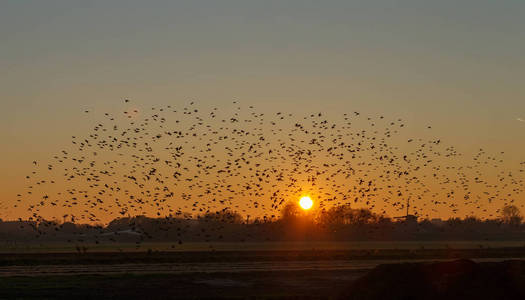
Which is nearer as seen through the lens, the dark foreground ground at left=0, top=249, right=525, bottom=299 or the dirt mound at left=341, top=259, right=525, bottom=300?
the dirt mound at left=341, top=259, right=525, bottom=300

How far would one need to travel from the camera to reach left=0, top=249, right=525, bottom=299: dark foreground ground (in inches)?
1297

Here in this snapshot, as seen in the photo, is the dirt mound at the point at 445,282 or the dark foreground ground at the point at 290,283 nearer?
the dirt mound at the point at 445,282

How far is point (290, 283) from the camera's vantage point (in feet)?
161

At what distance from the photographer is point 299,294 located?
141ft

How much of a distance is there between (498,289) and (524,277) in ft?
4.44

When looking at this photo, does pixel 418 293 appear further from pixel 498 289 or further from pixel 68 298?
pixel 68 298

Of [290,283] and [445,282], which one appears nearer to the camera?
[445,282]

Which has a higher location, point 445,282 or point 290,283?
point 445,282

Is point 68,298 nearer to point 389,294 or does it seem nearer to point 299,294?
point 299,294

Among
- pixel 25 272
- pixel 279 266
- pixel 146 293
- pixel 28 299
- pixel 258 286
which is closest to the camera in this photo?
pixel 28 299

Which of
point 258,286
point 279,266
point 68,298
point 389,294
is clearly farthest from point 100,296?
point 279,266

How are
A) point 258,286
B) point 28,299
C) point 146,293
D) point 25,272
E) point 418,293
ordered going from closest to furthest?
point 418,293, point 28,299, point 146,293, point 258,286, point 25,272

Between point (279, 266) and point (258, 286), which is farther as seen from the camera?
point (279, 266)

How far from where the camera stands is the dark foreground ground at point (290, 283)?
32938 millimetres
